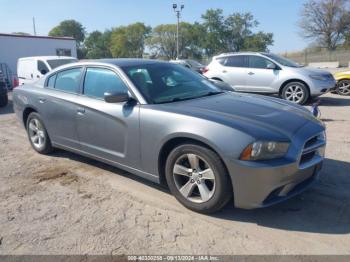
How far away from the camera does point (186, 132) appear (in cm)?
362

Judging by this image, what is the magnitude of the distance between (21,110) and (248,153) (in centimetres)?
441

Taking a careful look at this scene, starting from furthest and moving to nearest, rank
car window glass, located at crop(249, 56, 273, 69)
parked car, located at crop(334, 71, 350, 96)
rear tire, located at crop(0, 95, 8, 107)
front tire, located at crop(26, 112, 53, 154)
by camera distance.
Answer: rear tire, located at crop(0, 95, 8, 107)
parked car, located at crop(334, 71, 350, 96)
car window glass, located at crop(249, 56, 273, 69)
front tire, located at crop(26, 112, 53, 154)

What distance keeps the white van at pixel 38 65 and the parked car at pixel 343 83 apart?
9.23 m

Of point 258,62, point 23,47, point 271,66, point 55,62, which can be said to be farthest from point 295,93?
point 23,47

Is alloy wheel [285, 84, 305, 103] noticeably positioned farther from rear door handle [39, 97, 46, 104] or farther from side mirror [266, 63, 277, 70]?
rear door handle [39, 97, 46, 104]

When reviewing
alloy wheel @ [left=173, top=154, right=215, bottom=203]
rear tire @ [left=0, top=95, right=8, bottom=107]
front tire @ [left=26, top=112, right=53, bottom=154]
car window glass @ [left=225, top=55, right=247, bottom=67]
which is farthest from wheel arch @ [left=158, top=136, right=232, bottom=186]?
rear tire @ [left=0, top=95, right=8, bottom=107]

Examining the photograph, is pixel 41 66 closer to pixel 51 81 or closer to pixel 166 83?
pixel 51 81

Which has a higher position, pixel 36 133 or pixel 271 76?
pixel 271 76

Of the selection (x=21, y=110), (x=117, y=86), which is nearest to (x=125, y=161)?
(x=117, y=86)

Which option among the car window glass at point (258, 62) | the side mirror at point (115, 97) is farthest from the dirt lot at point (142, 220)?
the car window glass at point (258, 62)

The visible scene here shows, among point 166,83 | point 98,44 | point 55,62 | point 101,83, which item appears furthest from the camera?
point 98,44

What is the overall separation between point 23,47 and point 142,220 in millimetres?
24978

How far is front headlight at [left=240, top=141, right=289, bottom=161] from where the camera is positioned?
3307 millimetres

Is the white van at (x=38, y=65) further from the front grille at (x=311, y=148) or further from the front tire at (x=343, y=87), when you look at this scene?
the front grille at (x=311, y=148)
